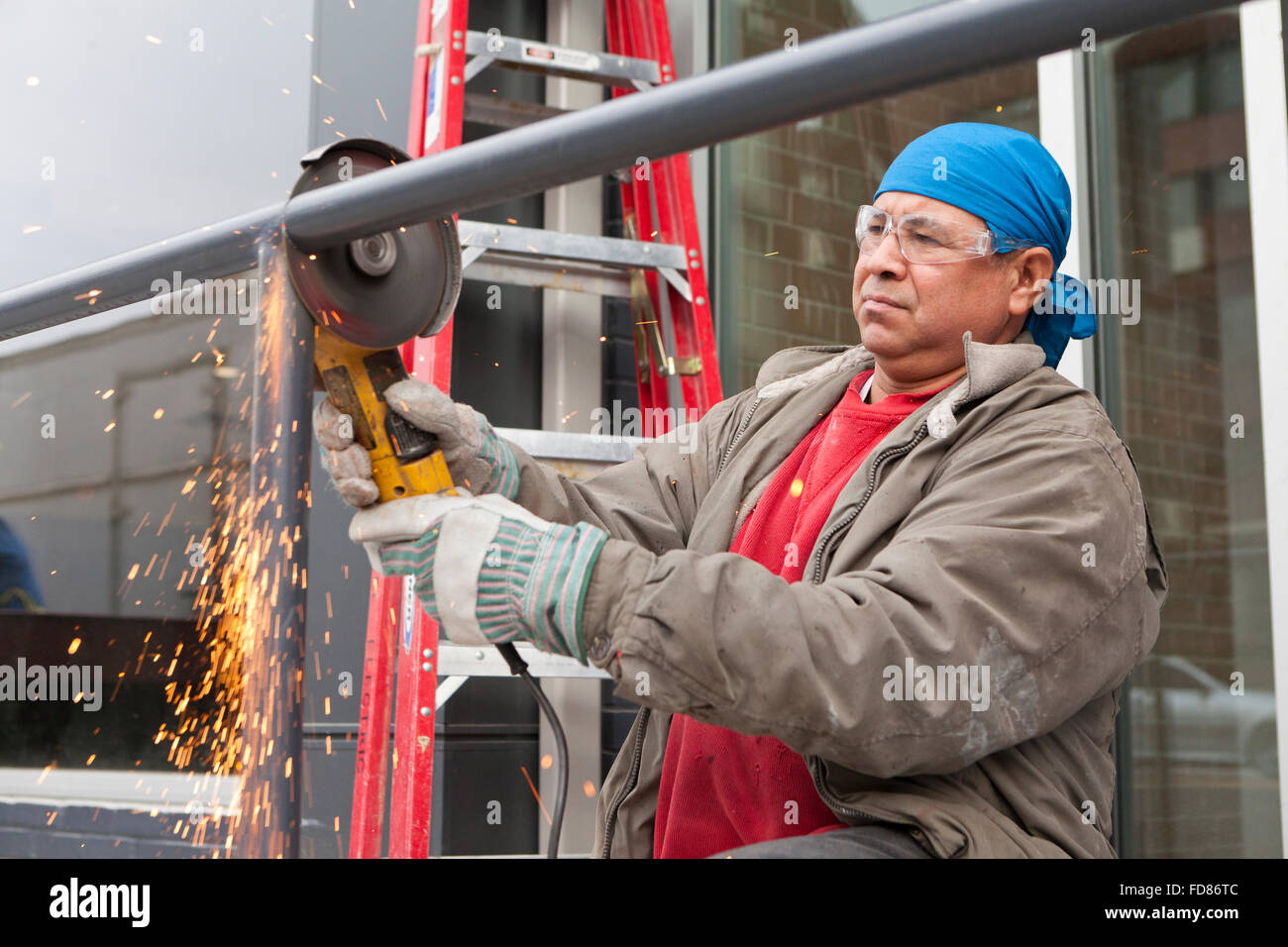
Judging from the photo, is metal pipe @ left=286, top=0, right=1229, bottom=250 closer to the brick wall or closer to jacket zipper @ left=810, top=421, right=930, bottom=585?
jacket zipper @ left=810, top=421, right=930, bottom=585

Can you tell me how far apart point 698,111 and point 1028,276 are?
85cm

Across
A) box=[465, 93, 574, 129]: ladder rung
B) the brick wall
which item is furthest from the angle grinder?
the brick wall

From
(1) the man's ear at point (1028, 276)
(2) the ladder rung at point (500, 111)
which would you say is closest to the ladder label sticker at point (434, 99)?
(2) the ladder rung at point (500, 111)

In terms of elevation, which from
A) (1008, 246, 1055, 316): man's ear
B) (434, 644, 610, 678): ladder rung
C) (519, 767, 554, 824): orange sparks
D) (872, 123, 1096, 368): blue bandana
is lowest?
(519, 767, 554, 824): orange sparks

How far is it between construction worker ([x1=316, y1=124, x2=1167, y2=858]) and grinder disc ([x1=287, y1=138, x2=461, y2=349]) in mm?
110

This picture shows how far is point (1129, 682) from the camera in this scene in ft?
8.63

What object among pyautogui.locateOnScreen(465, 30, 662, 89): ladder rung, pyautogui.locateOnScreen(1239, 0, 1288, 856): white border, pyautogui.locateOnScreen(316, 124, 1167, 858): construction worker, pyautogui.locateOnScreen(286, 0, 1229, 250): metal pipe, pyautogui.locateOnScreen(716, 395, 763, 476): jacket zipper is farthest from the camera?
pyautogui.locateOnScreen(465, 30, 662, 89): ladder rung

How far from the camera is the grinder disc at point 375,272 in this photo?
123 cm

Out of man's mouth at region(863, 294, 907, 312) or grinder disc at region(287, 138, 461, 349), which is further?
man's mouth at region(863, 294, 907, 312)

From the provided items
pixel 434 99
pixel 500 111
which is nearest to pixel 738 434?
pixel 434 99

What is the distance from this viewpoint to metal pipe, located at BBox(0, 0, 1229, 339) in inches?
33.9

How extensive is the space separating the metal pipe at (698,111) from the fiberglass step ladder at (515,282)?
4.43ft

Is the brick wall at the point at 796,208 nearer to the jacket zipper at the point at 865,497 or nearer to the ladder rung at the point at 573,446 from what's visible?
the ladder rung at the point at 573,446
